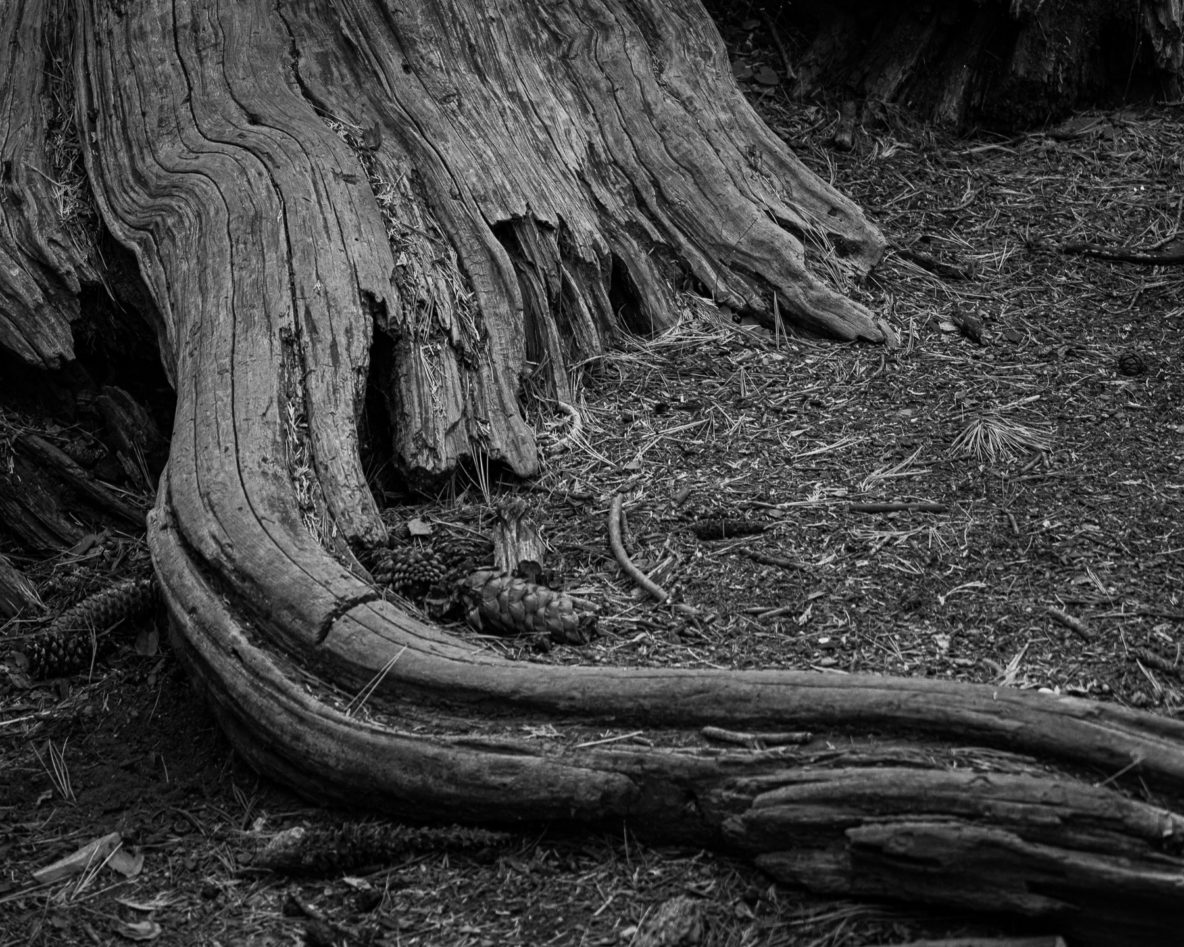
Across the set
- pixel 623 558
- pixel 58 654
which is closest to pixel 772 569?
pixel 623 558

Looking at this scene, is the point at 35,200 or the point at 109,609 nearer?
the point at 109,609

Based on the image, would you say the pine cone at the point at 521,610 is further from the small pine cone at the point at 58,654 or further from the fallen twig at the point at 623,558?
the small pine cone at the point at 58,654

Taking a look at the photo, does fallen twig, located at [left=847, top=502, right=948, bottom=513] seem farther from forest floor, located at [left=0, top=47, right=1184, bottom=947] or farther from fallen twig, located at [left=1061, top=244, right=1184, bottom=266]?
fallen twig, located at [left=1061, top=244, right=1184, bottom=266]

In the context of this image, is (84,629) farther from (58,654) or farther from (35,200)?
(35,200)

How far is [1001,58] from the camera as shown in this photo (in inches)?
221

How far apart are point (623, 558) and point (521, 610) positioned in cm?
39

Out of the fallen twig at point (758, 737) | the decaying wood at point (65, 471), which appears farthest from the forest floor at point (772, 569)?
the fallen twig at point (758, 737)

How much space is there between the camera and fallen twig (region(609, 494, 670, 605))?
321cm

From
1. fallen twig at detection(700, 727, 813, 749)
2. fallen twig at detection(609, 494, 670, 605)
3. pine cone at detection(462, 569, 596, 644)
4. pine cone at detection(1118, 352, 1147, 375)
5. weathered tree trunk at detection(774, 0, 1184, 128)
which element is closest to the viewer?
fallen twig at detection(700, 727, 813, 749)

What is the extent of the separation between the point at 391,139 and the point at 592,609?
7.44 ft

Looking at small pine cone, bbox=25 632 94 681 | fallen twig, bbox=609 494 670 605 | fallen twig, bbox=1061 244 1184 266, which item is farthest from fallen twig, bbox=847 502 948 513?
small pine cone, bbox=25 632 94 681

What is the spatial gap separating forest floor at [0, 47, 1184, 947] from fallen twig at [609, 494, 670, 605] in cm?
4

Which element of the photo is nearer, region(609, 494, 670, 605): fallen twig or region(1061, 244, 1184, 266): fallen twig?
region(609, 494, 670, 605): fallen twig

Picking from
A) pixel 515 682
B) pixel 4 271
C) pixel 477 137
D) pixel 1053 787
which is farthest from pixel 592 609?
pixel 4 271
